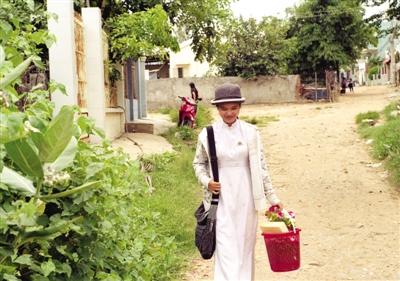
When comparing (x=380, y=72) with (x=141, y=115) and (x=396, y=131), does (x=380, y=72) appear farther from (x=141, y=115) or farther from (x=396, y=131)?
(x=396, y=131)

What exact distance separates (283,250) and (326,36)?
26536mm

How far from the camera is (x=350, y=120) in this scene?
16.2 m

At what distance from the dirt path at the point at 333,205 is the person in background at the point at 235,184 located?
1364mm

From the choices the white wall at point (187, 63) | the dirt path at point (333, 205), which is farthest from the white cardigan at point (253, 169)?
the white wall at point (187, 63)

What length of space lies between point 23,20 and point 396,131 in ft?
23.9

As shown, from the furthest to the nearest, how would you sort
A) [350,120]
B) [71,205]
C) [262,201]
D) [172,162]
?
[350,120] < [172,162] < [262,201] < [71,205]

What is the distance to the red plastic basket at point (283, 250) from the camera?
3.59 meters

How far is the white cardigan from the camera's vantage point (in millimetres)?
3764

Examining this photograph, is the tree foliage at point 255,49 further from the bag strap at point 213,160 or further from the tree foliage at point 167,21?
the bag strap at point 213,160

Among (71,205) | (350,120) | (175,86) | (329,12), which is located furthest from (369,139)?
(329,12)

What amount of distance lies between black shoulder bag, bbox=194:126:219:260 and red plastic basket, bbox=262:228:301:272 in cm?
38

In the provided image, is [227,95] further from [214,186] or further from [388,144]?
[388,144]

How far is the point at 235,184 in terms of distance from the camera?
3805 mm

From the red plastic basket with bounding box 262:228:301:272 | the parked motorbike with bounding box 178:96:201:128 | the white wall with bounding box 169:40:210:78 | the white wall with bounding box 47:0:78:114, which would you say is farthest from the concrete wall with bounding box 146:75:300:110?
the red plastic basket with bounding box 262:228:301:272
